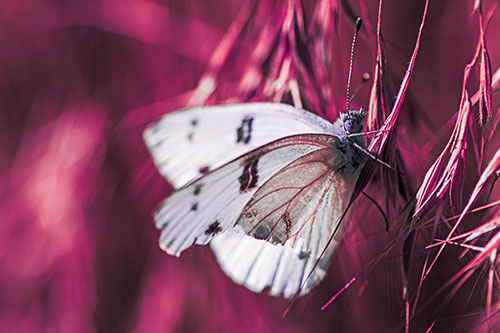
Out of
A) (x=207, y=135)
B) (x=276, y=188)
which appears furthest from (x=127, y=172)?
(x=276, y=188)

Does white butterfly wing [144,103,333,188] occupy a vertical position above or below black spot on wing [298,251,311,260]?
above

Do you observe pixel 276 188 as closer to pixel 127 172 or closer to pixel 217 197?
pixel 217 197

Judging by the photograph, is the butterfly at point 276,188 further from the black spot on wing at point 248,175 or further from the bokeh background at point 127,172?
the bokeh background at point 127,172

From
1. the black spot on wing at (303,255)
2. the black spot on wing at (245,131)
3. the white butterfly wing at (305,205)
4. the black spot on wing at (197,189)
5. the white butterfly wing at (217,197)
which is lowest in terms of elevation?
the black spot on wing at (303,255)

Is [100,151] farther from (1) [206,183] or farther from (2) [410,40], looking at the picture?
(2) [410,40]

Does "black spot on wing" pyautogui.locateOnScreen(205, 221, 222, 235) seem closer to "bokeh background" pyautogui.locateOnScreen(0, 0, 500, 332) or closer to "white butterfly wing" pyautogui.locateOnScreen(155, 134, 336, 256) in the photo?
"white butterfly wing" pyautogui.locateOnScreen(155, 134, 336, 256)

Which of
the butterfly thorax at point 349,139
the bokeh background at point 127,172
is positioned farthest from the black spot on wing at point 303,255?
the bokeh background at point 127,172

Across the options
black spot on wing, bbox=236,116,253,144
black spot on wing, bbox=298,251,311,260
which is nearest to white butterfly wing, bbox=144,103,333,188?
black spot on wing, bbox=236,116,253,144
